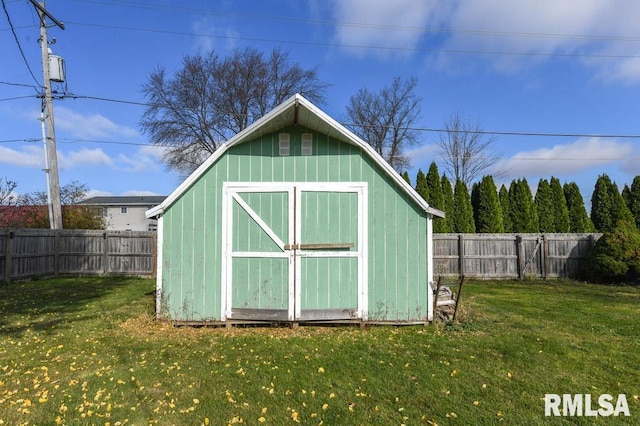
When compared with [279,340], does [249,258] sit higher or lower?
higher

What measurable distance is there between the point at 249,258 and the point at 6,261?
987 centimetres

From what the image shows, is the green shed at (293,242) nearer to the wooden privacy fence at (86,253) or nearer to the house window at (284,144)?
the house window at (284,144)

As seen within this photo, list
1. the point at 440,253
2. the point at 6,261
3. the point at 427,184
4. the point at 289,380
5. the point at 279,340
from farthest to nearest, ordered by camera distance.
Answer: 1. the point at 427,184
2. the point at 440,253
3. the point at 6,261
4. the point at 279,340
5. the point at 289,380

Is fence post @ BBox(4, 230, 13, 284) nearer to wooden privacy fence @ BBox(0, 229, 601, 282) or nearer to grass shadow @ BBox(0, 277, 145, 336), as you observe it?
grass shadow @ BBox(0, 277, 145, 336)

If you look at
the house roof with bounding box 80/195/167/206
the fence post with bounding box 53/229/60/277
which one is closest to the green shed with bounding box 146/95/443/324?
the fence post with bounding box 53/229/60/277

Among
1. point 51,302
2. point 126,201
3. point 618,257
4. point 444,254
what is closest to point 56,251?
point 51,302

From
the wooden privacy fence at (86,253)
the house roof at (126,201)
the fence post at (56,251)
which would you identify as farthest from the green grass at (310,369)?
the house roof at (126,201)

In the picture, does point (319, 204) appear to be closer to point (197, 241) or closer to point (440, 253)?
point (197, 241)

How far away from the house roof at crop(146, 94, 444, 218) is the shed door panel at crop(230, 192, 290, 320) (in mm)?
850

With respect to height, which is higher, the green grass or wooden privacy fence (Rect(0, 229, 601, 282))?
wooden privacy fence (Rect(0, 229, 601, 282))

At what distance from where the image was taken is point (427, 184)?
16.9 metres

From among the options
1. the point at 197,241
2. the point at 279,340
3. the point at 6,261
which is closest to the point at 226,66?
the point at 6,261

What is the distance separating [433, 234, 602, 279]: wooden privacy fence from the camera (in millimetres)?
13383

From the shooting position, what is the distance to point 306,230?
261 inches
